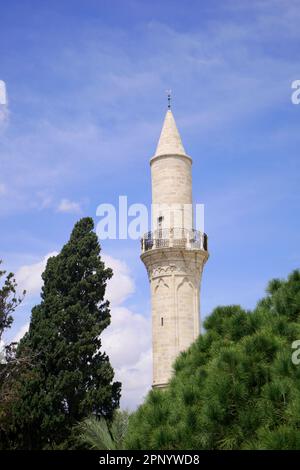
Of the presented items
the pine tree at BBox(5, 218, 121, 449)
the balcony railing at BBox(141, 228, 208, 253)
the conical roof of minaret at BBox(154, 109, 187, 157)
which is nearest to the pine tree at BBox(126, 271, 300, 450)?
the pine tree at BBox(5, 218, 121, 449)

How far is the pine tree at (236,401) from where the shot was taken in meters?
10.4

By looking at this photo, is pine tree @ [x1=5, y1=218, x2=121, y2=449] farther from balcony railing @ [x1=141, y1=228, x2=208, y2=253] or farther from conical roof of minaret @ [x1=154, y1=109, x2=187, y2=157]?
conical roof of minaret @ [x1=154, y1=109, x2=187, y2=157]

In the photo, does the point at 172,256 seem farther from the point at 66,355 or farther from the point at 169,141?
the point at 66,355

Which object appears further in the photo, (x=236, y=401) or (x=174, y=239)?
(x=174, y=239)

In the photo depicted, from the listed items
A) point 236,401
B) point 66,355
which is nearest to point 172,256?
point 66,355

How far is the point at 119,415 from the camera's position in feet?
89.4

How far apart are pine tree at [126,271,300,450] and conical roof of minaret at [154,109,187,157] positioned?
770 inches

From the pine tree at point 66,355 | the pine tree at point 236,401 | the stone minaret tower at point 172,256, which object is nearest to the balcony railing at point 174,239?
the stone minaret tower at point 172,256

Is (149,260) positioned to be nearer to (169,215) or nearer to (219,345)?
(169,215)

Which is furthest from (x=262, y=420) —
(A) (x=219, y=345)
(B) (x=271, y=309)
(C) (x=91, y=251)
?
(C) (x=91, y=251)

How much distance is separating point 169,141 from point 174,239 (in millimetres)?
4608

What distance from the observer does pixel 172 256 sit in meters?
31.1

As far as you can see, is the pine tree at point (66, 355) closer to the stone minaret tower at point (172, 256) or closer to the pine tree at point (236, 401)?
the stone minaret tower at point (172, 256)

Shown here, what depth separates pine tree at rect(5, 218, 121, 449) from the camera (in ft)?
95.3
